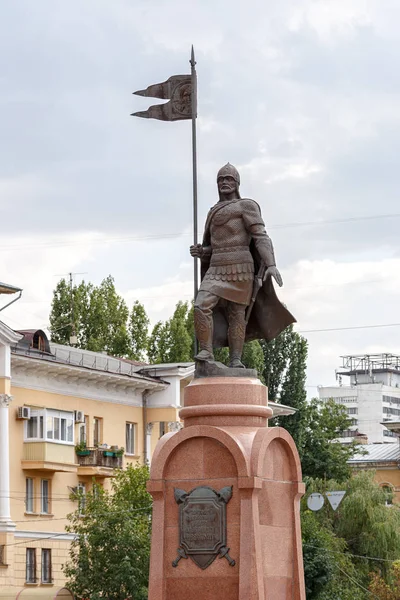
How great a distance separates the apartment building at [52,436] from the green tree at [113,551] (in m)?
3.85

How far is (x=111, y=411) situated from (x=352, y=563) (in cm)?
1041

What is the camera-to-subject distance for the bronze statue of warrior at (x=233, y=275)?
23453mm

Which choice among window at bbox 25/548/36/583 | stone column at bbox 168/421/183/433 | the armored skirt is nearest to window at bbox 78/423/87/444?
stone column at bbox 168/421/183/433

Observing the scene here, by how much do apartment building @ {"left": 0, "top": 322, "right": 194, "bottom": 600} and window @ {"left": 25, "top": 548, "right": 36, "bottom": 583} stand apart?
0.11 ft

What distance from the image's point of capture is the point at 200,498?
72.8ft

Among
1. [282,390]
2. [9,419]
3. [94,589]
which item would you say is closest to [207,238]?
[94,589]

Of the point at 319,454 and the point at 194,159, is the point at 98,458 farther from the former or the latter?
the point at 194,159

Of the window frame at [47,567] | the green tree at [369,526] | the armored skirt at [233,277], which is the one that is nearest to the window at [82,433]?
the window frame at [47,567]

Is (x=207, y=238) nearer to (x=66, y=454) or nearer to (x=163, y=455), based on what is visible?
(x=163, y=455)

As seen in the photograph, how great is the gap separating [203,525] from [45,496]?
114ft

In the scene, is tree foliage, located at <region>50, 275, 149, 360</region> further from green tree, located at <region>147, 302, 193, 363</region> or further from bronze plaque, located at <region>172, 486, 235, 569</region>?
bronze plaque, located at <region>172, 486, 235, 569</region>

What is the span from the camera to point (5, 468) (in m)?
54.2

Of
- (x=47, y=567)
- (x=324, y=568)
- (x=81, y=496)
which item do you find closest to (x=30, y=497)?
(x=47, y=567)

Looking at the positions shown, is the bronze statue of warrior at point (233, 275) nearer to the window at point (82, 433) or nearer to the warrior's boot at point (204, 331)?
the warrior's boot at point (204, 331)
